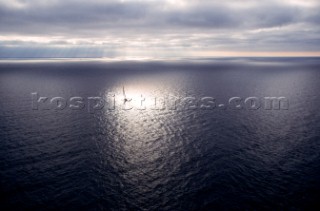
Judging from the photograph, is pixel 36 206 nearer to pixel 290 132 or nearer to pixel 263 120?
pixel 290 132

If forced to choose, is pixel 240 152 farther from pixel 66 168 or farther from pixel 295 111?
pixel 295 111

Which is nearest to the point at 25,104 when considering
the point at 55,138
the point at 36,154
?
the point at 55,138

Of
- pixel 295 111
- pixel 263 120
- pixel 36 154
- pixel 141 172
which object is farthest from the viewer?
pixel 295 111

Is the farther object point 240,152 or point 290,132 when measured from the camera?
point 290,132

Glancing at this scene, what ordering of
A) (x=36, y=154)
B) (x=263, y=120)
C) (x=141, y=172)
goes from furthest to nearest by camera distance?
(x=263, y=120)
(x=36, y=154)
(x=141, y=172)

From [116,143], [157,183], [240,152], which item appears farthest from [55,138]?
[240,152]

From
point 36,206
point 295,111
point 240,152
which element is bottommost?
point 36,206

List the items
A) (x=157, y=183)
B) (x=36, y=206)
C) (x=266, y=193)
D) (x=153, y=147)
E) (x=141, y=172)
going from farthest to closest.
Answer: (x=153, y=147) → (x=141, y=172) → (x=157, y=183) → (x=266, y=193) → (x=36, y=206)

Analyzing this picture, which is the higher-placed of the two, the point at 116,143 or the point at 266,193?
the point at 116,143

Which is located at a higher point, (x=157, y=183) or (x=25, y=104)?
(x=25, y=104)
